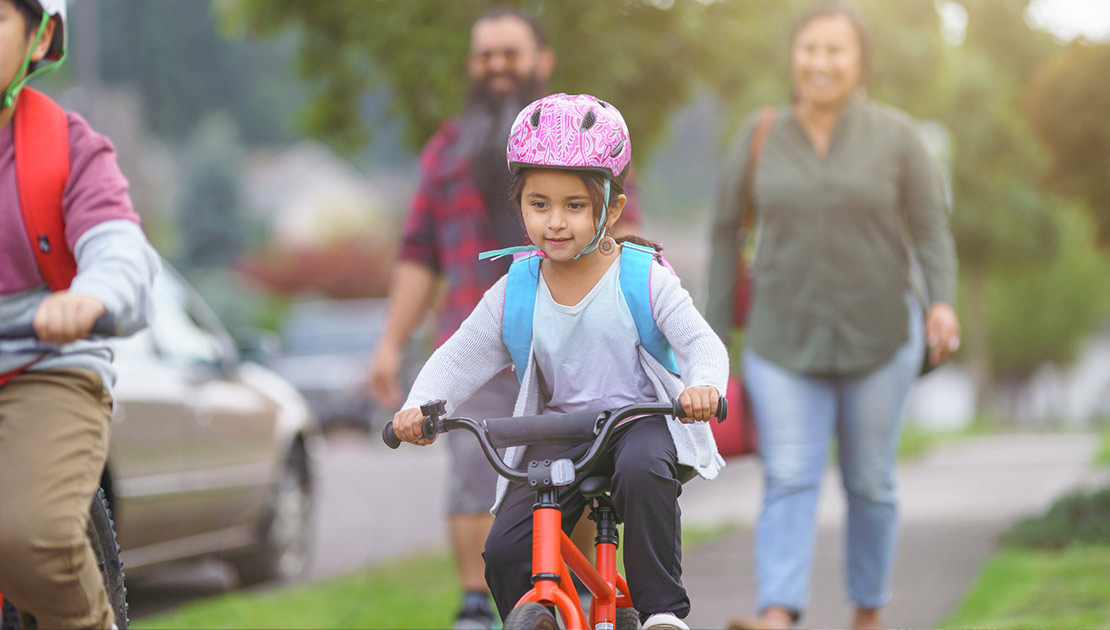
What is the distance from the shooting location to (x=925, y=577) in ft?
24.2

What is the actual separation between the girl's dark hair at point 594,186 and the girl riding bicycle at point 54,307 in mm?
782

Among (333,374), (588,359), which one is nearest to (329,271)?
(333,374)

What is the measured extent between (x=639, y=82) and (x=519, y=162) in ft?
22.7

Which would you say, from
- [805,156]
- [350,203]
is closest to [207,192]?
[350,203]

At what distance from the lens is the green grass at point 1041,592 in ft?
18.0

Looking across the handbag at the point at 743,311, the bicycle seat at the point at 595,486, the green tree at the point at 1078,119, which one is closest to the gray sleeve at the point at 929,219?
the handbag at the point at 743,311

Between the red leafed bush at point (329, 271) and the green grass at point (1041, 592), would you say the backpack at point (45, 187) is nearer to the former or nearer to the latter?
the green grass at point (1041, 592)

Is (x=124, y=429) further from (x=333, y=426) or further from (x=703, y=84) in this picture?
(x=333, y=426)

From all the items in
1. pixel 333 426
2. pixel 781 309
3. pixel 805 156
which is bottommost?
pixel 333 426

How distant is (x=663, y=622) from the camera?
301 cm

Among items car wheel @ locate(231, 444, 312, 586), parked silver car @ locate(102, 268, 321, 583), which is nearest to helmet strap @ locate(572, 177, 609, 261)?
parked silver car @ locate(102, 268, 321, 583)

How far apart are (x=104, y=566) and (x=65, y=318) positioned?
0.68 metres

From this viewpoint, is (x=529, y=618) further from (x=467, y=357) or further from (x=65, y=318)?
(x=65, y=318)

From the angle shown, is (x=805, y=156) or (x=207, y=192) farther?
(x=207, y=192)
